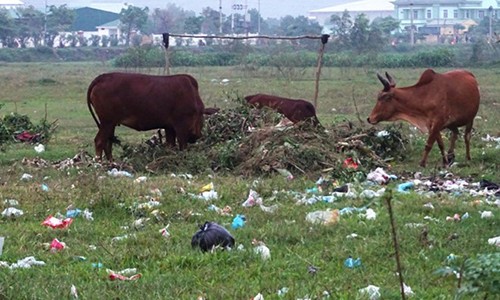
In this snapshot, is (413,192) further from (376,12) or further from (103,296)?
(376,12)

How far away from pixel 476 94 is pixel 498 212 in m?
5.00

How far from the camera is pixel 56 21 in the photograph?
228 feet

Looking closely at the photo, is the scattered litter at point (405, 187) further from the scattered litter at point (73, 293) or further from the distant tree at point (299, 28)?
the distant tree at point (299, 28)

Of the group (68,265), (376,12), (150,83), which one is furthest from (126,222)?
(376,12)

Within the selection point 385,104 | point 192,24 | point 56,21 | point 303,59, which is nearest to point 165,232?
point 385,104

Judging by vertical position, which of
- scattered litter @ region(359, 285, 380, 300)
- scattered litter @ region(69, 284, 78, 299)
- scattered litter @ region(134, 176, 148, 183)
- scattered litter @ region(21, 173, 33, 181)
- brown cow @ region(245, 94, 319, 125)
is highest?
brown cow @ region(245, 94, 319, 125)

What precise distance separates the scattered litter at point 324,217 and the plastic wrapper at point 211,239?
1085mm

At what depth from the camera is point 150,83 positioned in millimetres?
12281

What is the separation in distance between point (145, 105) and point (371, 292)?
734 centimetres

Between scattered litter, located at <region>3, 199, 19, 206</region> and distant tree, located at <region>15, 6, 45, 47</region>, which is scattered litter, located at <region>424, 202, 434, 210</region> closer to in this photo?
scattered litter, located at <region>3, 199, 19, 206</region>

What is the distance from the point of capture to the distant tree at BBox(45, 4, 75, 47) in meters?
68.4

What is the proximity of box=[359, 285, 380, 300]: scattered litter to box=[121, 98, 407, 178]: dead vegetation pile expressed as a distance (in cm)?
503

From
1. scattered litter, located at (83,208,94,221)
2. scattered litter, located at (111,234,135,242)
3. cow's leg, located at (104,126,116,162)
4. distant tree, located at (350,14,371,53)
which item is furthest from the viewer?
distant tree, located at (350,14,371,53)

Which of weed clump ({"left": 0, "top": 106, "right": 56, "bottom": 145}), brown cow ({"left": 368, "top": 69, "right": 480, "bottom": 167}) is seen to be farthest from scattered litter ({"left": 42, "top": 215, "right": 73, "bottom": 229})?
weed clump ({"left": 0, "top": 106, "right": 56, "bottom": 145})
